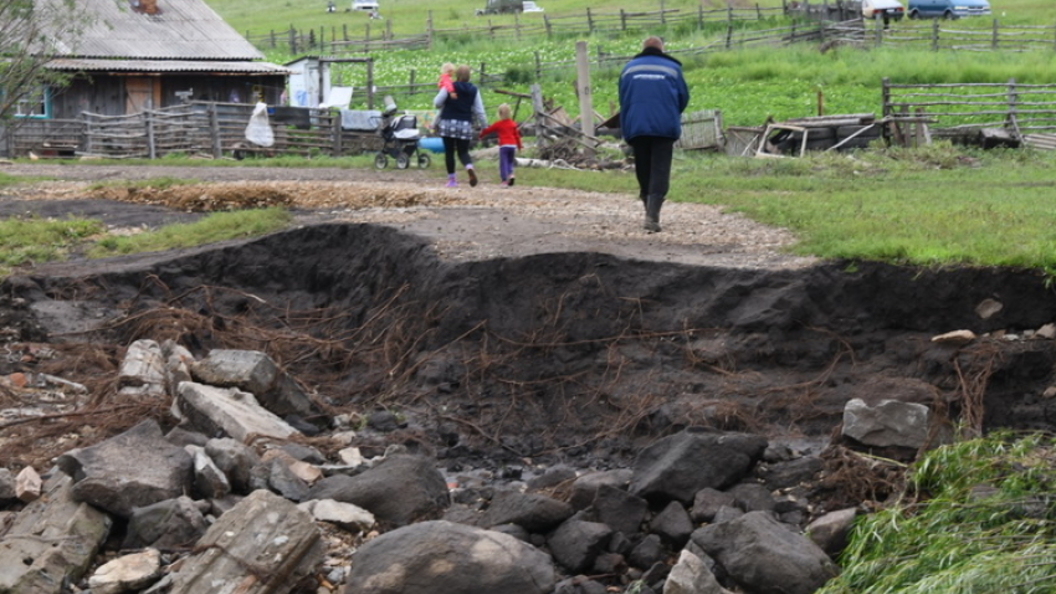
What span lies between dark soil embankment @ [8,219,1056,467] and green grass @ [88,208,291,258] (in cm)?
92

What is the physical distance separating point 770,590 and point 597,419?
11.4 ft

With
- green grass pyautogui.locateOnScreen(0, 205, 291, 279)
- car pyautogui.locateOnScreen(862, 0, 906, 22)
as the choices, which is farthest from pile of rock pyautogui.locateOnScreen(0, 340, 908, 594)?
car pyautogui.locateOnScreen(862, 0, 906, 22)

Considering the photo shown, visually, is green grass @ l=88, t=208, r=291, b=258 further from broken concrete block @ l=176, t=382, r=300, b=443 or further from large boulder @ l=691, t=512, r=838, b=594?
large boulder @ l=691, t=512, r=838, b=594

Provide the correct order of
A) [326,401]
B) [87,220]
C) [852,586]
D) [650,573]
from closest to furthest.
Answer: [852,586], [650,573], [326,401], [87,220]

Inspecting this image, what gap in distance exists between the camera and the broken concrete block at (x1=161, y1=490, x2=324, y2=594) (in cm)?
680

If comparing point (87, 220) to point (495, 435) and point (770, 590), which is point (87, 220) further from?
point (770, 590)

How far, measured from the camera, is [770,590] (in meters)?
6.88

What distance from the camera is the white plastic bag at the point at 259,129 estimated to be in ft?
95.2

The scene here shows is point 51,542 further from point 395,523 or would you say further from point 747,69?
point 747,69

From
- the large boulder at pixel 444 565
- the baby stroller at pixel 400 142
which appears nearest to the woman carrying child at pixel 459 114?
the baby stroller at pixel 400 142

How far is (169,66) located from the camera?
109 ft

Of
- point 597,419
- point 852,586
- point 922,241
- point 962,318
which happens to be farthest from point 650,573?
point 922,241

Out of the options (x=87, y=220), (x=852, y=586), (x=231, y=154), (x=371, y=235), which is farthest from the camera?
(x=231, y=154)

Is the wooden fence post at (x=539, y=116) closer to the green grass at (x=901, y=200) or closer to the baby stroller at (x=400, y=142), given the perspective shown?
the baby stroller at (x=400, y=142)
